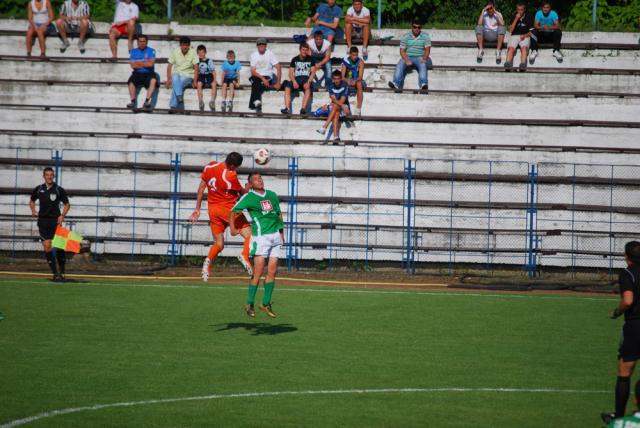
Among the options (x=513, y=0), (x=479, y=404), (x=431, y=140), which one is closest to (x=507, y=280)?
(x=431, y=140)

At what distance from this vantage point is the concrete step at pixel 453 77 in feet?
90.8

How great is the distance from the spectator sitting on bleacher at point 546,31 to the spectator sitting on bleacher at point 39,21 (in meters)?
14.9

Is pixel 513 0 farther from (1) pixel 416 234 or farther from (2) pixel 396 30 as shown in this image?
(1) pixel 416 234

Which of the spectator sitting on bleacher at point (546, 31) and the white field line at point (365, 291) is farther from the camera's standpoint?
the spectator sitting on bleacher at point (546, 31)

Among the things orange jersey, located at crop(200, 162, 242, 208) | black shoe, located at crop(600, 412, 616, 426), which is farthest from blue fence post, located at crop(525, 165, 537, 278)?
black shoe, located at crop(600, 412, 616, 426)

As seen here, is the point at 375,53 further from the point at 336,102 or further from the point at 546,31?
the point at 546,31

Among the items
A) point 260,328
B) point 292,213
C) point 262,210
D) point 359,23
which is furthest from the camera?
point 359,23

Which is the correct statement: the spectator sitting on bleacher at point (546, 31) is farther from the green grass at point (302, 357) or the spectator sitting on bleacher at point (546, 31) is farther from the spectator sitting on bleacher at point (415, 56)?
the green grass at point (302, 357)

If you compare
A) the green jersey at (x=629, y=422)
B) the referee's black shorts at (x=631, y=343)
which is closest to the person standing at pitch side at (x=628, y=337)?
the referee's black shorts at (x=631, y=343)

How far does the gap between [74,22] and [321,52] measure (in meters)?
8.30

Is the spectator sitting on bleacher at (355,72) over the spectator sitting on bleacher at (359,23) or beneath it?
beneath

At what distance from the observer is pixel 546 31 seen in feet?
93.9

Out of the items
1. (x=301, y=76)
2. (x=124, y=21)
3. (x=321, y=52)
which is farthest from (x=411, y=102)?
(x=124, y=21)

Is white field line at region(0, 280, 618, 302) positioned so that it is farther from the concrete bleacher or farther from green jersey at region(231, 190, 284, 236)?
green jersey at region(231, 190, 284, 236)
